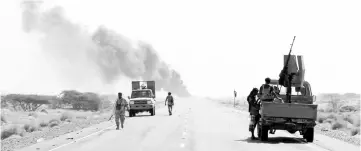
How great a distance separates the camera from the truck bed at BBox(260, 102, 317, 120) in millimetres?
18531

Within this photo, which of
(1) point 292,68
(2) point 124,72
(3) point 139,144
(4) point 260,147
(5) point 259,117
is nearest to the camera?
(4) point 260,147

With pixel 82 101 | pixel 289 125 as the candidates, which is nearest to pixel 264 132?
pixel 289 125

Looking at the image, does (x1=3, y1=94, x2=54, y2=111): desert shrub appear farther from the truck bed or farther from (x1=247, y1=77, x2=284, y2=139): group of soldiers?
the truck bed

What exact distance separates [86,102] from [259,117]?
5267cm

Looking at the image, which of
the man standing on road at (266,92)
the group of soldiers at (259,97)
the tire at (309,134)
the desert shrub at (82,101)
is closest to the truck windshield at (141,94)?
the group of soldiers at (259,97)

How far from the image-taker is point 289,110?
18656 mm

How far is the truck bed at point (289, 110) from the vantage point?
60.8 feet

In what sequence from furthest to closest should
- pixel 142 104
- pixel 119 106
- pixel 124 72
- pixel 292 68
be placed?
1. pixel 124 72
2. pixel 142 104
3. pixel 119 106
4. pixel 292 68

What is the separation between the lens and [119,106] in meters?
26.9

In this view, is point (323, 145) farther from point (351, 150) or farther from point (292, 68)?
point (292, 68)

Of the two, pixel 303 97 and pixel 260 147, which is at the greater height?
pixel 303 97

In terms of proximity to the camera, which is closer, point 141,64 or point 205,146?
point 205,146

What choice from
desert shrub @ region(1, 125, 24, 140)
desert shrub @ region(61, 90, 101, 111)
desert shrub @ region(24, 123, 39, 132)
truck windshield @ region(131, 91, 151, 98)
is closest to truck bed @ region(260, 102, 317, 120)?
desert shrub @ region(1, 125, 24, 140)

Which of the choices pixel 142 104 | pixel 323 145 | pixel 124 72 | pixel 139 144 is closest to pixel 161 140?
pixel 139 144
